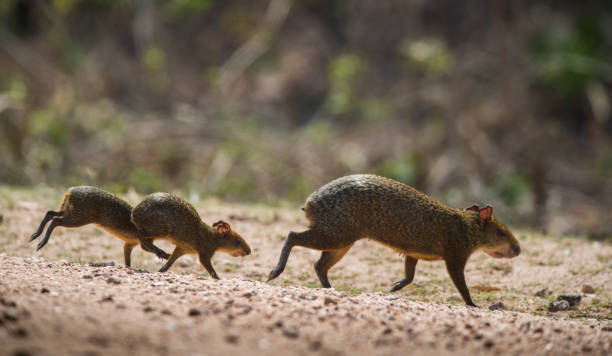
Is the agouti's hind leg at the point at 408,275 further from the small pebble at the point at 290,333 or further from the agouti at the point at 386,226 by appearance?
the small pebble at the point at 290,333

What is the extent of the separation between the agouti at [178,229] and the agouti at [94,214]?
156mm

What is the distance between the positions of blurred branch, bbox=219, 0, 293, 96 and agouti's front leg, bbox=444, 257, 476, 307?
1390 cm

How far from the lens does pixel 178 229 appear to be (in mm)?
5891

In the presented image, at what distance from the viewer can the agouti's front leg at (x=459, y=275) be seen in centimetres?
562

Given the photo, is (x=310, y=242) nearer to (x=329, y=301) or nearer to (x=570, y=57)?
(x=329, y=301)

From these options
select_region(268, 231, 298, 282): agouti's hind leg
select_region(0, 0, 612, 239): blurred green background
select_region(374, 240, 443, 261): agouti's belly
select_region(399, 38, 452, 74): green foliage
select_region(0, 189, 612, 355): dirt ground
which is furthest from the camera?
select_region(399, 38, 452, 74): green foliage

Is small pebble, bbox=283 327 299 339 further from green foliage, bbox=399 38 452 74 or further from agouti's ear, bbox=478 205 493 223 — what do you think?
green foliage, bbox=399 38 452 74

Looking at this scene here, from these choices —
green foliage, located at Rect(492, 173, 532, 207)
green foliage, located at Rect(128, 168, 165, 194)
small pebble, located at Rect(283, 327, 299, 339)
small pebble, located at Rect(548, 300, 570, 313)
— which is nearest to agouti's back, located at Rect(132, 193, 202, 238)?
small pebble, located at Rect(283, 327, 299, 339)

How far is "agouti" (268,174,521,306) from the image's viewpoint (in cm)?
550

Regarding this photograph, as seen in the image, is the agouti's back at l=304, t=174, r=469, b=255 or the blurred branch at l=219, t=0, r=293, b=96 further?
the blurred branch at l=219, t=0, r=293, b=96

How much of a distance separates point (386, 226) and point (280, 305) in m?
1.64

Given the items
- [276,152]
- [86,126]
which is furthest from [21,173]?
[276,152]

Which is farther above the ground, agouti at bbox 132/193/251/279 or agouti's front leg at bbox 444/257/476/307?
agouti at bbox 132/193/251/279

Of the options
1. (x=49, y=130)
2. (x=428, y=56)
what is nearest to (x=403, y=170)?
(x=428, y=56)
